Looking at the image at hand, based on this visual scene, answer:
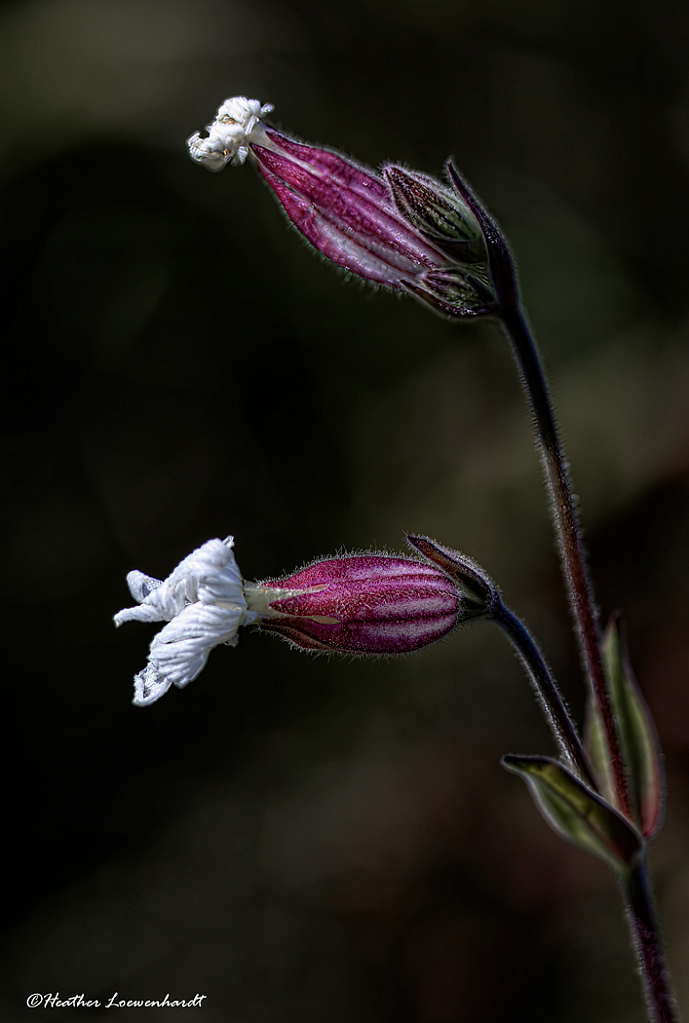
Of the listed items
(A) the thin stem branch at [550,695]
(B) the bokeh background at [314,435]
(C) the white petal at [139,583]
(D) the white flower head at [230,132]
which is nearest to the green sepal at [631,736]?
(A) the thin stem branch at [550,695]

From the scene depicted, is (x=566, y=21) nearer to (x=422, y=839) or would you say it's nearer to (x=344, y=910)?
(x=422, y=839)

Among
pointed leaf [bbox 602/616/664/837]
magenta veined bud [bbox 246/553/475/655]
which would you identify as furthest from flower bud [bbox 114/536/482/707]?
pointed leaf [bbox 602/616/664/837]

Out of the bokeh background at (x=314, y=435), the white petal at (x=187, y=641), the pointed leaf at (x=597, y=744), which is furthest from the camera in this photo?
the bokeh background at (x=314, y=435)

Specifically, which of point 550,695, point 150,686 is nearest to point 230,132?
point 150,686

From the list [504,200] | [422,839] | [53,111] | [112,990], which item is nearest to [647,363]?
[504,200]

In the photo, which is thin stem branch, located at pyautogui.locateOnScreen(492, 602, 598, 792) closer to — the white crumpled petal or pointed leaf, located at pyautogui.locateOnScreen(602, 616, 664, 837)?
pointed leaf, located at pyautogui.locateOnScreen(602, 616, 664, 837)

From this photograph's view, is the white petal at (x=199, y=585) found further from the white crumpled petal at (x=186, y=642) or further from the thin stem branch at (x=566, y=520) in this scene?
the thin stem branch at (x=566, y=520)
